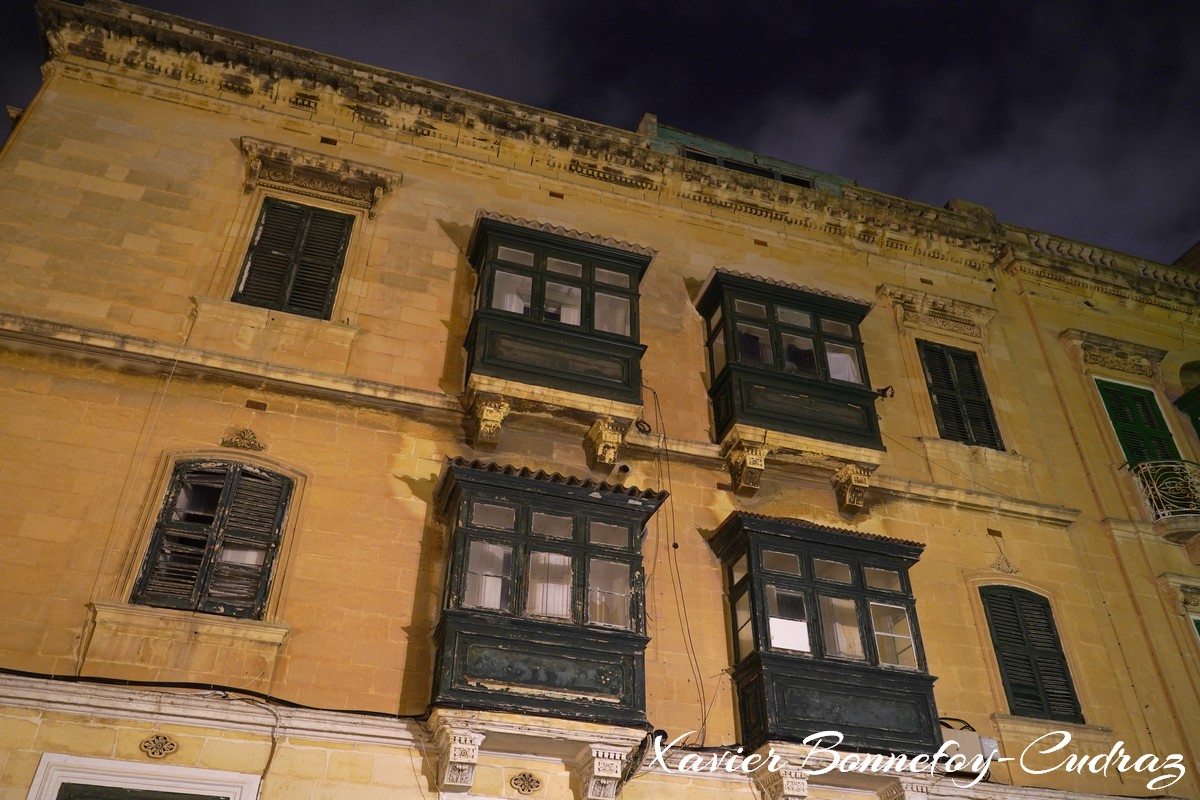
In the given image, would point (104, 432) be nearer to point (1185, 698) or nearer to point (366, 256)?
point (366, 256)

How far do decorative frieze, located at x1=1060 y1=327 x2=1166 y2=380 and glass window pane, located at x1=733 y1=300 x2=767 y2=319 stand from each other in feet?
21.8

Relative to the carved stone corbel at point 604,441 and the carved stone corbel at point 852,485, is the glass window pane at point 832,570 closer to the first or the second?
the carved stone corbel at point 852,485

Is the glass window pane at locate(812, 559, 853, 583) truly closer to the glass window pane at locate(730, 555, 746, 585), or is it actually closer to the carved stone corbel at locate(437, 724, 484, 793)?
the glass window pane at locate(730, 555, 746, 585)

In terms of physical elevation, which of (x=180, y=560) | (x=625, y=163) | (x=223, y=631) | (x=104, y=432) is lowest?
(x=223, y=631)

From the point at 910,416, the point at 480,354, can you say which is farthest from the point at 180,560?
the point at 910,416

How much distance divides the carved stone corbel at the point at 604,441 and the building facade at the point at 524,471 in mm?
80

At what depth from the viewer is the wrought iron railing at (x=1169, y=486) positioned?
15.0 m

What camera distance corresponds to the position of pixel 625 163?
16.5 metres

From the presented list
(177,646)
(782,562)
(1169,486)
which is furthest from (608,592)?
(1169,486)

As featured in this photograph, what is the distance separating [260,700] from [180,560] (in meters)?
1.91

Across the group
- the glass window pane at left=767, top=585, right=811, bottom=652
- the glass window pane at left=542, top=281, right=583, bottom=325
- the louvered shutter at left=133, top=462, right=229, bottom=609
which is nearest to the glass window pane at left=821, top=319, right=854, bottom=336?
the glass window pane at left=542, top=281, right=583, bottom=325

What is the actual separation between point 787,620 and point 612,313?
5.12 m

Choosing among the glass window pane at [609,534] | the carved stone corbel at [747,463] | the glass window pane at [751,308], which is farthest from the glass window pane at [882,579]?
the glass window pane at [751,308]

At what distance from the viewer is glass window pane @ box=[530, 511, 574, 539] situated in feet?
35.4
